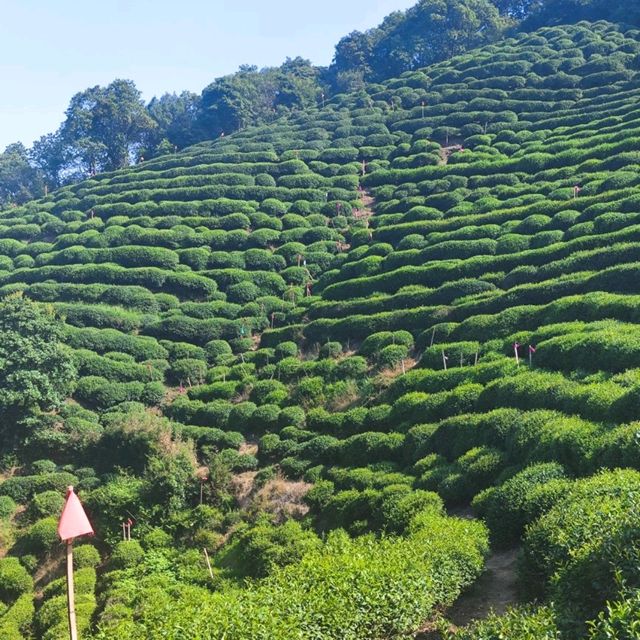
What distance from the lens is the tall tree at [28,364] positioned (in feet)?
79.0

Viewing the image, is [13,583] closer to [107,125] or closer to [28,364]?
[28,364]

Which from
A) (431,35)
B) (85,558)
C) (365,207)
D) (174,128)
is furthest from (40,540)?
(431,35)

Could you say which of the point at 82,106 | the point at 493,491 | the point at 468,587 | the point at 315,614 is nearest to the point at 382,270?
the point at 493,491

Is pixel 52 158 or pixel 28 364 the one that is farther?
pixel 52 158

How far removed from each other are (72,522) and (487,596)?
7.44 meters

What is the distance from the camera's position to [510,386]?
19.0m

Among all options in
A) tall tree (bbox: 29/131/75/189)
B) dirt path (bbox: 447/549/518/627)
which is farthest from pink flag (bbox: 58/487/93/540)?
tall tree (bbox: 29/131/75/189)

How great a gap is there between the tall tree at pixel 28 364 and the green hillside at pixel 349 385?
0.59m

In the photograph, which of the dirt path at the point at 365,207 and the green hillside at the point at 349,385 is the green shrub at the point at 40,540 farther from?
the dirt path at the point at 365,207

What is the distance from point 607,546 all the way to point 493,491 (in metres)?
6.10

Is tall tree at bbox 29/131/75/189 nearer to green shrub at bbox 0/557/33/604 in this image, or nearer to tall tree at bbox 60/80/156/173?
tall tree at bbox 60/80/156/173

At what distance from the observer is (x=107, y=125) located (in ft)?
230

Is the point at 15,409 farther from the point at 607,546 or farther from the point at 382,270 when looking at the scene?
the point at 607,546

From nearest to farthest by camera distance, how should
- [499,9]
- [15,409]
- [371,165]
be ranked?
[15,409] → [371,165] → [499,9]
